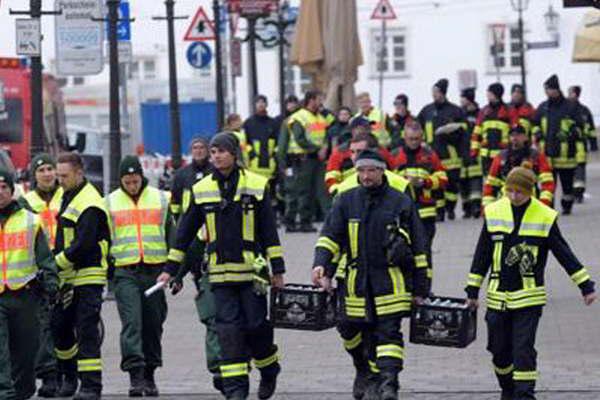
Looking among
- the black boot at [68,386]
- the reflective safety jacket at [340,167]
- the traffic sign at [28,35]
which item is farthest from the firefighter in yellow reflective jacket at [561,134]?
the black boot at [68,386]

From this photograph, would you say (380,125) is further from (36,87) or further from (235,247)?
(235,247)

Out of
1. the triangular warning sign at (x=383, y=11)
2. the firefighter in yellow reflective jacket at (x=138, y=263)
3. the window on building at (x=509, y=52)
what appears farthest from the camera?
the window on building at (x=509, y=52)

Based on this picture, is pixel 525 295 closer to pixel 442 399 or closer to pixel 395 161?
pixel 442 399

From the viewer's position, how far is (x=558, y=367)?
52.4 feet

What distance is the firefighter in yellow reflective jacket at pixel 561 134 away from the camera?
102 feet

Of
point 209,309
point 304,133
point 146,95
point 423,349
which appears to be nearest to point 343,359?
point 423,349

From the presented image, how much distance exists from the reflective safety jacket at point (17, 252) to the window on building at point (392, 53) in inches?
2335

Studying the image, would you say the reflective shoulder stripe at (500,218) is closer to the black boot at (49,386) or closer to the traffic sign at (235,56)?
the black boot at (49,386)

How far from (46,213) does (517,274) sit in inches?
154

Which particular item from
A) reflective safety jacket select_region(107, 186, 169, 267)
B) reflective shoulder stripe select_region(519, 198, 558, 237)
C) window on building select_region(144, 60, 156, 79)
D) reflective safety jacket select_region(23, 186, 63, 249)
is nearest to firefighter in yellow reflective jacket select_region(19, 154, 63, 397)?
reflective safety jacket select_region(23, 186, 63, 249)

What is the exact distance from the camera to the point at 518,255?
13695 mm

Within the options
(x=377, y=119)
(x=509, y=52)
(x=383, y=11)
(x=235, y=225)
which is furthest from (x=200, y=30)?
(x=509, y=52)

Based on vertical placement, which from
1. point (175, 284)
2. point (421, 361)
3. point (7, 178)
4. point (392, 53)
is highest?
point (392, 53)

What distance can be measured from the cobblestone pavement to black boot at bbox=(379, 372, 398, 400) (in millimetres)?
899
